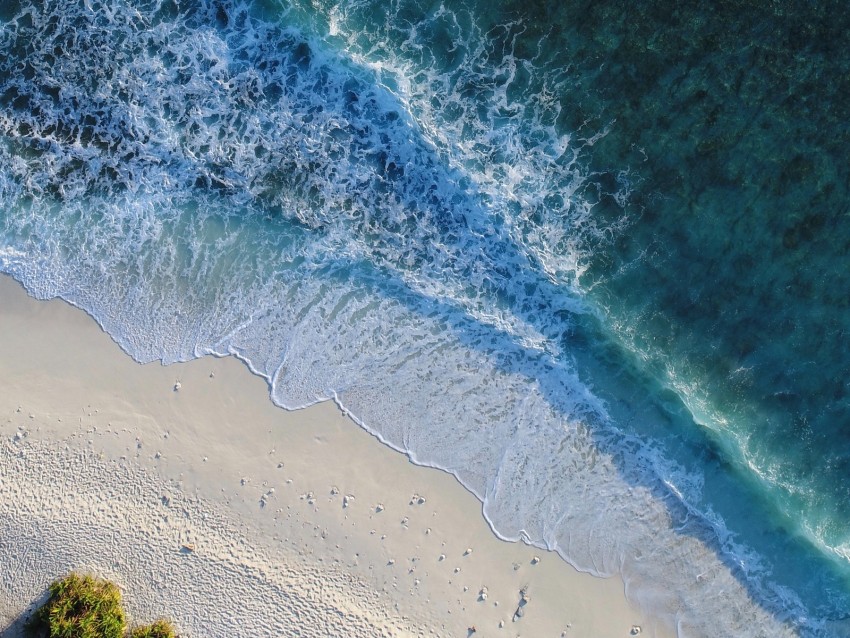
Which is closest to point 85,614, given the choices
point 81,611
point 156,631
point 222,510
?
point 81,611

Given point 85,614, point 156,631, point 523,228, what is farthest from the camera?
point 523,228

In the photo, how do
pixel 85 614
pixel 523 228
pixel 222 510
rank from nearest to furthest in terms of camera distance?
pixel 85 614 < pixel 222 510 < pixel 523 228

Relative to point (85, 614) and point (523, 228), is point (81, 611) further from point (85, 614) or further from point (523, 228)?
point (523, 228)

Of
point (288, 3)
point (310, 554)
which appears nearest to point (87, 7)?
point (288, 3)

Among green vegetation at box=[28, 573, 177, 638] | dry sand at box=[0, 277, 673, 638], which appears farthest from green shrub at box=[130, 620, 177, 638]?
dry sand at box=[0, 277, 673, 638]

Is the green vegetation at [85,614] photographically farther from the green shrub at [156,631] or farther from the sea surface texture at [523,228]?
the sea surface texture at [523,228]

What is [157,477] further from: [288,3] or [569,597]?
[288,3]

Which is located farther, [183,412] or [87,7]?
[87,7]

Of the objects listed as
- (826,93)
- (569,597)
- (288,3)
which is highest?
(826,93)
